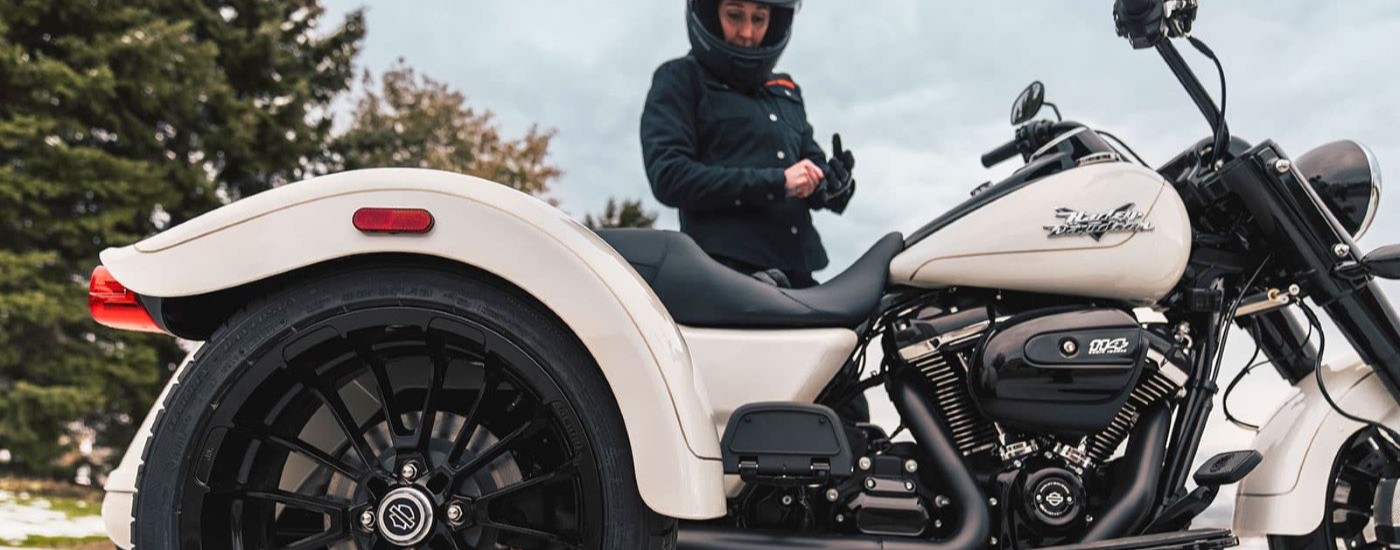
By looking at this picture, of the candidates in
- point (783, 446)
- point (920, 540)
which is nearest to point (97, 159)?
point (783, 446)

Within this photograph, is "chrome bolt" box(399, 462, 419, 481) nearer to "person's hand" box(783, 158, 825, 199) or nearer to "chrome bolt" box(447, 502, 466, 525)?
"chrome bolt" box(447, 502, 466, 525)

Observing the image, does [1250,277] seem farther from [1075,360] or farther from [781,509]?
[781,509]

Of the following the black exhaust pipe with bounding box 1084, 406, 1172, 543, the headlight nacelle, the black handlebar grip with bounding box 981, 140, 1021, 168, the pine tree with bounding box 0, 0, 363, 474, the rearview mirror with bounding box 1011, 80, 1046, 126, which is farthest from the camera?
the pine tree with bounding box 0, 0, 363, 474

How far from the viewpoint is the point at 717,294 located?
2121mm

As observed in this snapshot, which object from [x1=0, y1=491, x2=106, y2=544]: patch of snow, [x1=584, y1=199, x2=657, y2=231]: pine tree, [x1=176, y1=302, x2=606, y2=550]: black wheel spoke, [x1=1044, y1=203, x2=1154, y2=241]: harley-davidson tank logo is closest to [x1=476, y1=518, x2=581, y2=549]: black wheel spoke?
[x1=176, y1=302, x2=606, y2=550]: black wheel spoke

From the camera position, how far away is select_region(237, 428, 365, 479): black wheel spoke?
1.90 metres

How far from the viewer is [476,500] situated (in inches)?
74.4

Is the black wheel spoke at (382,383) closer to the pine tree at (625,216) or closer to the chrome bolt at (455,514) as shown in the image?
the chrome bolt at (455,514)

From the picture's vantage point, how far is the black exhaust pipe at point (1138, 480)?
6.93 ft

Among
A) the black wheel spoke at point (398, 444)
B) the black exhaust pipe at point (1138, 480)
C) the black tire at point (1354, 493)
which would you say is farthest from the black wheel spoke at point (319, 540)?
the black tire at point (1354, 493)

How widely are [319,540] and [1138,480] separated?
5.76 ft

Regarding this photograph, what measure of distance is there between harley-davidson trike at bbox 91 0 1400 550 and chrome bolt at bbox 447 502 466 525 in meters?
0.03

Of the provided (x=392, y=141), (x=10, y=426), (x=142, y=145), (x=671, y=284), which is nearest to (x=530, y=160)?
(x=392, y=141)

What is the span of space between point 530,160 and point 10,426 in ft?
43.4
